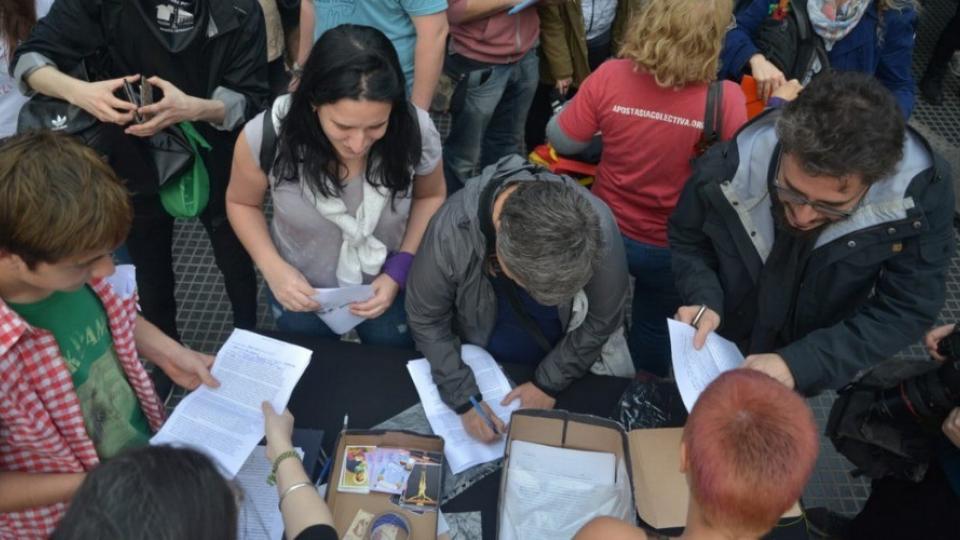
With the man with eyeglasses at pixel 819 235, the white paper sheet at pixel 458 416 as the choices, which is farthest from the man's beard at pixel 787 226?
the white paper sheet at pixel 458 416

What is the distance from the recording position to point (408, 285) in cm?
204

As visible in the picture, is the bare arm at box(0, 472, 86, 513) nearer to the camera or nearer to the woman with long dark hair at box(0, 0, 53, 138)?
the woman with long dark hair at box(0, 0, 53, 138)

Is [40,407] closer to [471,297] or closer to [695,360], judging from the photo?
[471,297]

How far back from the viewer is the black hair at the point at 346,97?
1790 millimetres

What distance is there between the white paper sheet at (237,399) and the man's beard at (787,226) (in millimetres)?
1313

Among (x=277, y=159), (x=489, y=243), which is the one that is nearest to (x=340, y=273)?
(x=277, y=159)

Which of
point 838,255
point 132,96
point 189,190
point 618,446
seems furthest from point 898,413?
point 132,96

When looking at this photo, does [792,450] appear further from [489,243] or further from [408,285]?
[408,285]

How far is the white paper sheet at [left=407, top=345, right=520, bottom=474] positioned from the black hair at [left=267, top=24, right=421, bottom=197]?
1.74 feet

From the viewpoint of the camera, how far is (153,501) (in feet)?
3.36

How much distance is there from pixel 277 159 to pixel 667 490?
1.33 meters

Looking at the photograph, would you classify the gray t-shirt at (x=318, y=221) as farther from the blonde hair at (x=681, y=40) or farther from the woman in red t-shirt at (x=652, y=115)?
the blonde hair at (x=681, y=40)

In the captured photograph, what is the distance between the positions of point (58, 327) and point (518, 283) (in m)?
1.04

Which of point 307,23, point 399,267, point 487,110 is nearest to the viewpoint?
point 399,267
